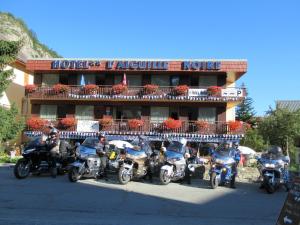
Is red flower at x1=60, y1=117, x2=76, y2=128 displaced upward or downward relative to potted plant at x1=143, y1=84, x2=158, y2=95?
downward

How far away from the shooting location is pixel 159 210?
38.1 ft

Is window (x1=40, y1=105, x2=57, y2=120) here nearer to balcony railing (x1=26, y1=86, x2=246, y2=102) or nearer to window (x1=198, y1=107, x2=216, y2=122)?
balcony railing (x1=26, y1=86, x2=246, y2=102)

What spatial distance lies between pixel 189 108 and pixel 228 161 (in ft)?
68.4

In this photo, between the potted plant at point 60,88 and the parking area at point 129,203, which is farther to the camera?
the potted plant at point 60,88

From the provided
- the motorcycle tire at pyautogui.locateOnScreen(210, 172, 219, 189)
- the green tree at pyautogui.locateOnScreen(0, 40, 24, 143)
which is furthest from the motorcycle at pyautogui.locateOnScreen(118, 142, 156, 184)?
the green tree at pyautogui.locateOnScreen(0, 40, 24, 143)

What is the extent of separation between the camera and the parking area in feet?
33.9

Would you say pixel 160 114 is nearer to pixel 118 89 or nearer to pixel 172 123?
pixel 172 123

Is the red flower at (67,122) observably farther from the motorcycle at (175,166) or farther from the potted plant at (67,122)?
the motorcycle at (175,166)

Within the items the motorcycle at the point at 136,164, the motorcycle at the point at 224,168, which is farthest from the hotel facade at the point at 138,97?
the motorcycle at the point at 224,168

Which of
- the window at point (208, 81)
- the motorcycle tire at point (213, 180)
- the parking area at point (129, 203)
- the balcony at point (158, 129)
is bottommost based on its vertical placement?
the parking area at point (129, 203)

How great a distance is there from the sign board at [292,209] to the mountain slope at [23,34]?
185ft

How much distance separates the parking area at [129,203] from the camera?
10328mm

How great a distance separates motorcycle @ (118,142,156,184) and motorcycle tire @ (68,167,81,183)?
153 cm

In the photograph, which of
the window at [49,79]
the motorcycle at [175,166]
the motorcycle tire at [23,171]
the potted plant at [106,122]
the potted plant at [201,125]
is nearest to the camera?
the motorcycle at [175,166]
